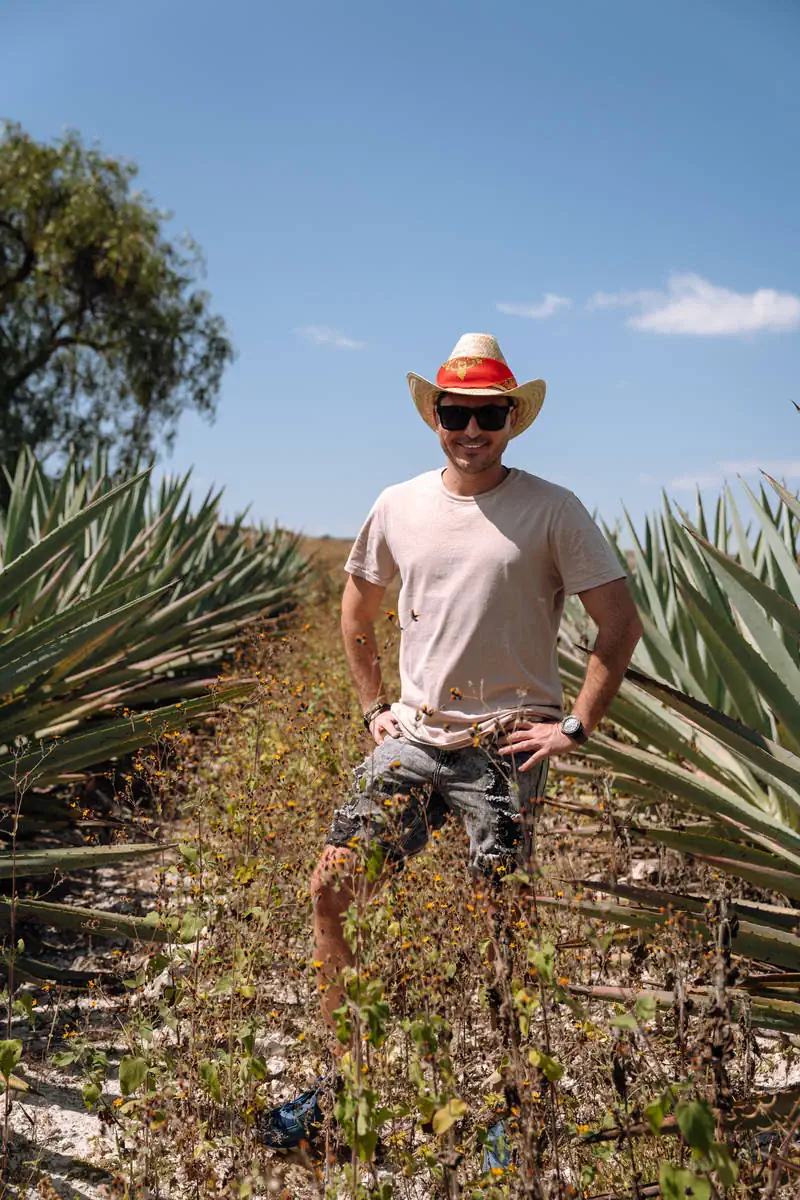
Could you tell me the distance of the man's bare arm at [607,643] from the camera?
100 inches

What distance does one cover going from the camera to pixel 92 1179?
2.41 metres

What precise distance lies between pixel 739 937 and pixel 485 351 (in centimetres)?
166

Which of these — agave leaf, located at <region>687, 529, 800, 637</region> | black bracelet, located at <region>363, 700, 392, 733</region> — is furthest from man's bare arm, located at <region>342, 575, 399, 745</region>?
agave leaf, located at <region>687, 529, 800, 637</region>

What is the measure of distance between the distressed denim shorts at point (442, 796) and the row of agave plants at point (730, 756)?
0.29 meters

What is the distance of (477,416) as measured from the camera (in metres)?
2.68

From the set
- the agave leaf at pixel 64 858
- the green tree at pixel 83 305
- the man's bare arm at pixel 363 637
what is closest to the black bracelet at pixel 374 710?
the man's bare arm at pixel 363 637

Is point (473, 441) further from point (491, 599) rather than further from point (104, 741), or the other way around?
point (104, 741)

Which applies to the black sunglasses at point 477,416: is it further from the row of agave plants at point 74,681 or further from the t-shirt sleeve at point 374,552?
the row of agave plants at point 74,681

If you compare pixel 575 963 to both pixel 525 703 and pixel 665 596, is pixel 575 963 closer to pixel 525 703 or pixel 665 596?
pixel 525 703

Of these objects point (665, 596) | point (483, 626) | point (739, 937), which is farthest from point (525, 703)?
point (665, 596)

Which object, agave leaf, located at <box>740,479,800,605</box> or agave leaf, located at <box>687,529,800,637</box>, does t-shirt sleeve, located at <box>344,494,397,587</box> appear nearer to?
agave leaf, located at <box>687,529,800,637</box>

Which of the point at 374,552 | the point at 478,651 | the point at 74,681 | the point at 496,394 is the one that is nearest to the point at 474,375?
the point at 496,394

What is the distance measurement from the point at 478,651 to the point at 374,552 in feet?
1.85

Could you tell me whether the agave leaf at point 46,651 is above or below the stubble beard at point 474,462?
below
